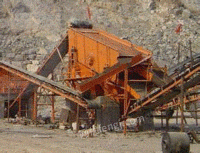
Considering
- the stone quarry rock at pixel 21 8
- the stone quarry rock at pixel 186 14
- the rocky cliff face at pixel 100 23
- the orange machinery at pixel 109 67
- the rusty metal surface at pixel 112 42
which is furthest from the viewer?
the stone quarry rock at pixel 21 8

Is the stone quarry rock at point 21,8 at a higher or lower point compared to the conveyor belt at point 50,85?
higher

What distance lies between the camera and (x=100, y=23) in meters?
41.1

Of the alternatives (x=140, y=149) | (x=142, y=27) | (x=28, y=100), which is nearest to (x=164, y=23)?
(x=142, y=27)

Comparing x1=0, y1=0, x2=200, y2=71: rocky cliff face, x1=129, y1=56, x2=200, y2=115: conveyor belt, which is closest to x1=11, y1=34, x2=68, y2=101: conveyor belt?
x1=129, y1=56, x2=200, y2=115: conveyor belt

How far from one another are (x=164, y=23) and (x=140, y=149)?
31169 millimetres

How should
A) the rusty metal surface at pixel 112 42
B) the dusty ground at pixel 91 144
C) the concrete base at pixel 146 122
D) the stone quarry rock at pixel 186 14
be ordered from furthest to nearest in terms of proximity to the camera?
the stone quarry rock at pixel 186 14 < the rusty metal surface at pixel 112 42 < the concrete base at pixel 146 122 < the dusty ground at pixel 91 144

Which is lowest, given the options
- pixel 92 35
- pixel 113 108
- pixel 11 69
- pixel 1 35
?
pixel 113 108

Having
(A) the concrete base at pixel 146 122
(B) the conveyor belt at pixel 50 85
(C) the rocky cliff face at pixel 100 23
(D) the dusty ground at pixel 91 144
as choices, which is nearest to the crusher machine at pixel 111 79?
(B) the conveyor belt at pixel 50 85

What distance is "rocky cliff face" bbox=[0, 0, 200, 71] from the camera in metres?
37.7

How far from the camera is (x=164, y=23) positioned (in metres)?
41.5

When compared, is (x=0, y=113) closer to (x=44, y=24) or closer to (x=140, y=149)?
(x=140, y=149)

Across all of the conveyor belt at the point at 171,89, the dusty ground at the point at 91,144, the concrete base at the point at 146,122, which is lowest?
the dusty ground at the point at 91,144

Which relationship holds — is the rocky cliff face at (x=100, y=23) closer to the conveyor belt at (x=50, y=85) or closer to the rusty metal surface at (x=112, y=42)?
the conveyor belt at (x=50, y=85)

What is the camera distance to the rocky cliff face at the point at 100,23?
37688 mm
